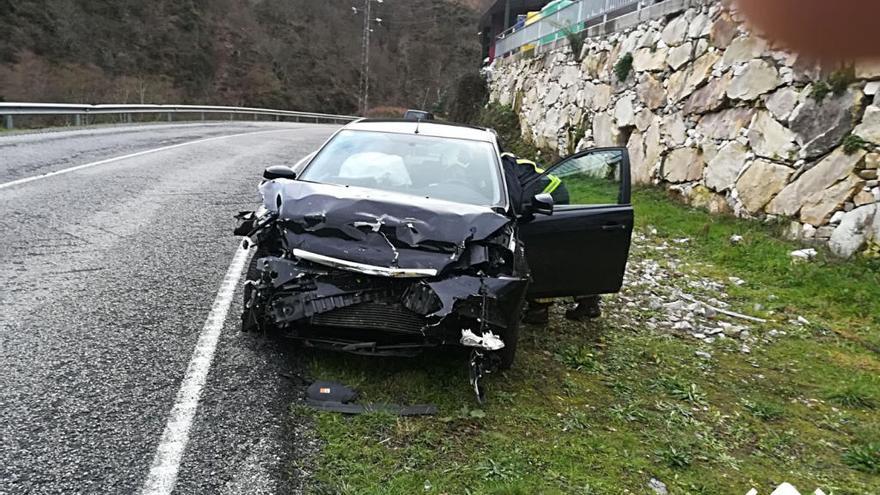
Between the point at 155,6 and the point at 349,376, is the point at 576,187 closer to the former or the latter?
the point at 349,376

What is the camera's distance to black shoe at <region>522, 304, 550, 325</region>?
212 inches

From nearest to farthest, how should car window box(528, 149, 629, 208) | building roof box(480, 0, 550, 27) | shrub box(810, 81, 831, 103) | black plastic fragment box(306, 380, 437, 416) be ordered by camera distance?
black plastic fragment box(306, 380, 437, 416), car window box(528, 149, 629, 208), shrub box(810, 81, 831, 103), building roof box(480, 0, 550, 27)

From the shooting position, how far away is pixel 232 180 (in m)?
10.4

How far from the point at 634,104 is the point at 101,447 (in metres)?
10.9

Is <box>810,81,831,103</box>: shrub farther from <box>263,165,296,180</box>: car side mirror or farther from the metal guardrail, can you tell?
the metal guardrail

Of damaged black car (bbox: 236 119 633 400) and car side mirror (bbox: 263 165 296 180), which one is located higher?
car side mirror (bbox: 263 165 296 180)

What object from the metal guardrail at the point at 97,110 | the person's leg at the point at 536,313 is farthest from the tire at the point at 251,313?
the metal guardrail at the point at 97,110

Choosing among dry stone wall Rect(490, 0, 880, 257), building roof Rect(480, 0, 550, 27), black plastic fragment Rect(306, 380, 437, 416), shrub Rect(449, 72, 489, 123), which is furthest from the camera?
building roof Rect(480, 0, 550, 27)

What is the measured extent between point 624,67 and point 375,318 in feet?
33.5

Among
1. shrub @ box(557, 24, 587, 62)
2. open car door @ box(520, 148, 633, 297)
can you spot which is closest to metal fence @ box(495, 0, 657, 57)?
shrub @ box(557, 24, 587, 62)

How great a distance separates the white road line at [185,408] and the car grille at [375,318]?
744 millimetres

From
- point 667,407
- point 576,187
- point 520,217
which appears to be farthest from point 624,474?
point 576,187

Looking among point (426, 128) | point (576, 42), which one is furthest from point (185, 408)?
point (576, 42)

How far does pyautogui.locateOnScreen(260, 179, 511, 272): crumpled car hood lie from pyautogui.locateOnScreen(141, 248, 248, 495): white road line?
0.88m
